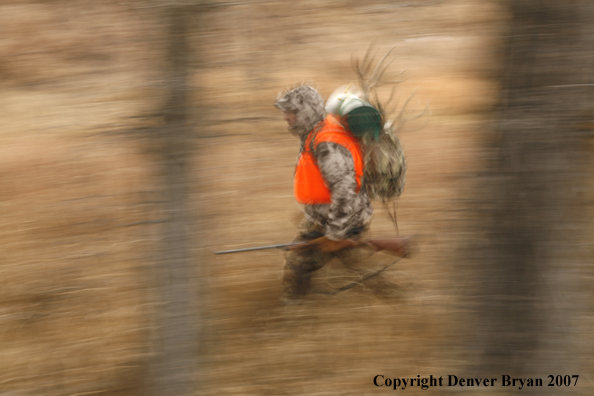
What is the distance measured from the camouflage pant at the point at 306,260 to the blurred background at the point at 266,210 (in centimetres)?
20

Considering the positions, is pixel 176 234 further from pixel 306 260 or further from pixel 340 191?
pixel 306 260

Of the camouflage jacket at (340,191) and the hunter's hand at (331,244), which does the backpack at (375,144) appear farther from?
the hunter's hand at (331,244)

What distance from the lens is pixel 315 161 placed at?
354 cm

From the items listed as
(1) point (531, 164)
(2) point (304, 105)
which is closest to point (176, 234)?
(2) point (304, 105)

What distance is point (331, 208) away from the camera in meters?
3.56

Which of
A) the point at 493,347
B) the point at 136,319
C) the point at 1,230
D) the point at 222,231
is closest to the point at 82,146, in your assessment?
the point at 1,230

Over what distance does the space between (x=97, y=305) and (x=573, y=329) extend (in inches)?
149

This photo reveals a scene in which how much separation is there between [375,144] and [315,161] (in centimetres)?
40

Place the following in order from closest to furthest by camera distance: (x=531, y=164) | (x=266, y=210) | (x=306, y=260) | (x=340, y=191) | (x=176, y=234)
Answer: (x=531, y=164) → (x=176, y=234) → (x=340, y=191) → (x=306, y=260) → (x=266, y=210)

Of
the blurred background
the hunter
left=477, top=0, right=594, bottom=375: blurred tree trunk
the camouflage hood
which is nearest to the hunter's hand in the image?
the hunter

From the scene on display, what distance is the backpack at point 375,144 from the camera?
11.3 feet

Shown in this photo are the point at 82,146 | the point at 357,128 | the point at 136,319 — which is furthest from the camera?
the point at 82,146

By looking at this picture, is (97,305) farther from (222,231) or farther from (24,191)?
(24,191)

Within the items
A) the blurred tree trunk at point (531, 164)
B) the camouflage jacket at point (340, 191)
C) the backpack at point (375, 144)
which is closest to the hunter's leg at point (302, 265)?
the camouflage jacket at point (340, 191)
